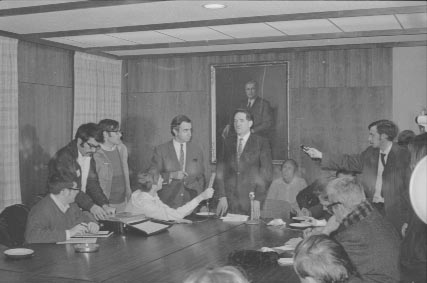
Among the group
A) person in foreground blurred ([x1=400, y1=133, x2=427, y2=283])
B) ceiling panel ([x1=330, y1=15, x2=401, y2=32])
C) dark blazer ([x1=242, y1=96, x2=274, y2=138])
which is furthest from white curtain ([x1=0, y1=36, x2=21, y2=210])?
person in foreground blurred ([x1=400, y1=133, x2=427, y2=283])

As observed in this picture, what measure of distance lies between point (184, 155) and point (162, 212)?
1.59 metres

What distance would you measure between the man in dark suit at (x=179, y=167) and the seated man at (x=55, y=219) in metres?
0.95

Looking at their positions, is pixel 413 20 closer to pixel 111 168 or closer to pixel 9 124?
pixel 111 168

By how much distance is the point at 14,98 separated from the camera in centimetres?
576

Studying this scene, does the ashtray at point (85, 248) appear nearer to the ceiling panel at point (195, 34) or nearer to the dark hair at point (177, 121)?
the ceiling panel at point (195, 34)

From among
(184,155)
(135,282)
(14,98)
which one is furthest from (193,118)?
(135,282)

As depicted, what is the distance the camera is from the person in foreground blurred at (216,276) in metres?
1.66

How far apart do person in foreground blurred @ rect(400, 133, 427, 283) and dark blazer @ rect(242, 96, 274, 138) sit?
4.00 m

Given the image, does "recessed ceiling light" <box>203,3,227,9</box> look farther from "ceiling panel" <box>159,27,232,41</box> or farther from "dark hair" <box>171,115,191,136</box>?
"dark hair" <box>171,115,191,136</box>

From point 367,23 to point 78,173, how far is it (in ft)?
9.34

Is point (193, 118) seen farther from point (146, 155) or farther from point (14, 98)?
point (14, 98)

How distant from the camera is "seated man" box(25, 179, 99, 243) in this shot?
358 cm

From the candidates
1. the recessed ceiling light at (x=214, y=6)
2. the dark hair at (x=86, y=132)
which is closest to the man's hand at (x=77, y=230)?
the dark hair at (x=86, y=132)

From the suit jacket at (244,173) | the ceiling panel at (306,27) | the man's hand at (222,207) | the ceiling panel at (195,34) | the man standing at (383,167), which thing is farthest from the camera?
the ceiling panel at (195,34)
